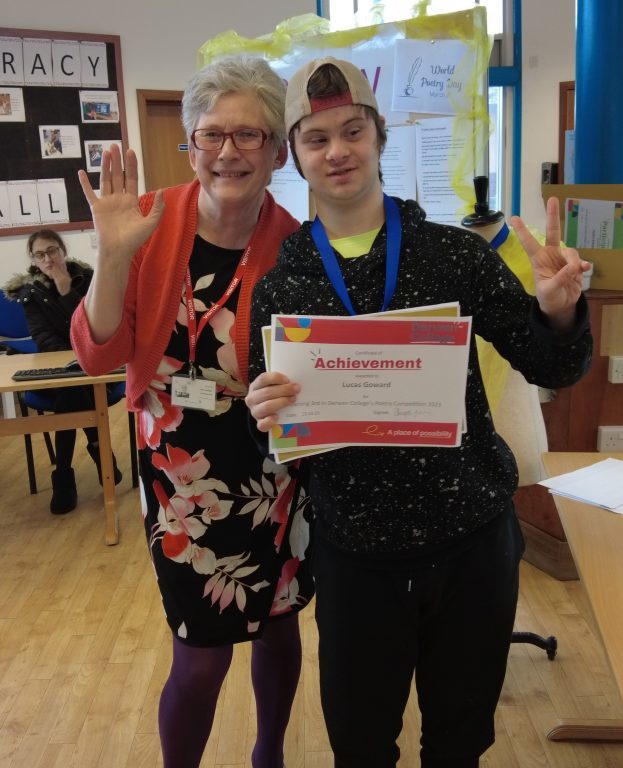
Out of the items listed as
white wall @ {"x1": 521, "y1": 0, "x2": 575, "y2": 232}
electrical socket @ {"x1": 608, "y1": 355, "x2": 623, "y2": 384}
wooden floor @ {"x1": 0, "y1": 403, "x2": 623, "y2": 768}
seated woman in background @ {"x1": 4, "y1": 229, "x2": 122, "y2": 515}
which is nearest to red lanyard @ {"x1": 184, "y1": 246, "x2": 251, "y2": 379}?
wooden floor @ {"x1": 0, "y1": 403, "x2": 623, "y2": 768}

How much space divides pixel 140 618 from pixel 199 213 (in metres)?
1.83

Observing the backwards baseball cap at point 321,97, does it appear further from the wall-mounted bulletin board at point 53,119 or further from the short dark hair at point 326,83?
the wall-mounted bulletin board at point 53,119

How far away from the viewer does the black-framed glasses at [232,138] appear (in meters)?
1.29

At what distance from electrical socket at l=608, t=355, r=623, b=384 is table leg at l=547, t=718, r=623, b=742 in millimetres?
1193

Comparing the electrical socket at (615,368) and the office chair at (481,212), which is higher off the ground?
the office chair at (481,212)

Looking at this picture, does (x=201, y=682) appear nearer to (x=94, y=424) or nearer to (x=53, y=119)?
(x=94, y=424)

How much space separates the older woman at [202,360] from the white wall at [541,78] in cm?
607

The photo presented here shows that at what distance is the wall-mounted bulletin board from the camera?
5574 millimetres

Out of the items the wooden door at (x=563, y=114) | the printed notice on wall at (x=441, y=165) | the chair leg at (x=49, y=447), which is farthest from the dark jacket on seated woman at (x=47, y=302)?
the wooden door at (x=563, y=114)

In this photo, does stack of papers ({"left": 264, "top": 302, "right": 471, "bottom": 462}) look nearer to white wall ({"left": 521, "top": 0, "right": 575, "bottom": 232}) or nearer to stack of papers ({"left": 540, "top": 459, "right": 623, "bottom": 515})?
stack of papers ({"left": 540, "top": 459, "right": 623, "bottom": 515})

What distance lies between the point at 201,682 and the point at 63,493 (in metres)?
2.53

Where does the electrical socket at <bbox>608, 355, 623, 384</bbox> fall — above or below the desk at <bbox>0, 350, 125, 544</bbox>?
above

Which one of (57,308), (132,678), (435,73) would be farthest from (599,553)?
(57,308)

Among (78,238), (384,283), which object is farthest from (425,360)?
(78,238)
